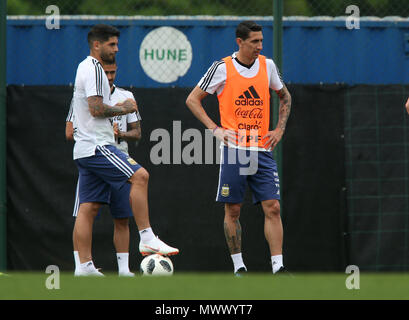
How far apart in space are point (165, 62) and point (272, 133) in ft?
11.1

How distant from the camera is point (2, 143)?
8.71m

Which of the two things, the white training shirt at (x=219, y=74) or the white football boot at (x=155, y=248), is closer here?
the white football boot at (x=155, y=248)

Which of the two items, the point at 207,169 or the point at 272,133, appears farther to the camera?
the point at 207,169

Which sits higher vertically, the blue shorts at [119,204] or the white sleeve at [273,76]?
the white sleeve at [273,76]

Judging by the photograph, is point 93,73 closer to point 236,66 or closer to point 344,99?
point 236,66

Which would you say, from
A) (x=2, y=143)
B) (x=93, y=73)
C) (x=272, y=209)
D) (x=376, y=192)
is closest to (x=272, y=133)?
(x=272, y=209)

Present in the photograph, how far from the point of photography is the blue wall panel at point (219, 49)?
10195mm

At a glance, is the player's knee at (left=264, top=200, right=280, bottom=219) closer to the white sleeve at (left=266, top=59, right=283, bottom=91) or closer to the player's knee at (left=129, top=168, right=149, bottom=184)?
the white sleeve at (left=266, top=59, right=283, bottom=91)

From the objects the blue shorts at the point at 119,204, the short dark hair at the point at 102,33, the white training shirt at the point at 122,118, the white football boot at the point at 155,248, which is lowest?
the white football boot at the point at 155,248

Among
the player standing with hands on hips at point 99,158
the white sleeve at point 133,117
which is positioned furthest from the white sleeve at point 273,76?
the player standing with hands on hips at point 99,158

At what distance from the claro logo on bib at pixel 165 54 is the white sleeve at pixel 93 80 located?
3.61 meters

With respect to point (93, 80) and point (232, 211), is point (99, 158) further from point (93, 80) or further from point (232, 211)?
point (232, 211)

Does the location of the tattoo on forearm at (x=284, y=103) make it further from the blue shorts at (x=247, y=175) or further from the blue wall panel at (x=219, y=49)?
the blue wall panel at (x=219, y=49)

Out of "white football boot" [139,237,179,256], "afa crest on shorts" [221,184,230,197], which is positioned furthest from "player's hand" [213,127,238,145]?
"white football boot" [139,237,179,256]
